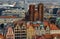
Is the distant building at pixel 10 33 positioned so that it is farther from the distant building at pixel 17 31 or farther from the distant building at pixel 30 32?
the distant building at pixel 30 32

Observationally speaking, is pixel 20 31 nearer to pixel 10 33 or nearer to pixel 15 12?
pixel 10 33

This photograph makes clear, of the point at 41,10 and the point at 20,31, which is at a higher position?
the point at 41,10

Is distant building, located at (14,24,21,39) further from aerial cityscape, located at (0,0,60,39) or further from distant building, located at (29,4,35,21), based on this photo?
distant building, located at (29,4,35,21)

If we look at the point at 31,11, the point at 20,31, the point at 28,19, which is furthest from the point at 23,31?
the point at 31,11

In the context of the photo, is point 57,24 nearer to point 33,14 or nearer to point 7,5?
point 33,14

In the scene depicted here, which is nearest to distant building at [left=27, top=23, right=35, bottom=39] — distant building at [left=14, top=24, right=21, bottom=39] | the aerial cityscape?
the aerial cityscape

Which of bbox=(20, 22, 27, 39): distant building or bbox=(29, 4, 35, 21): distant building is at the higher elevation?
bbox=(29, 4, 35, 21): distant building

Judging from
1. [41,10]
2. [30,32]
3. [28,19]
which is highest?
[41,10]

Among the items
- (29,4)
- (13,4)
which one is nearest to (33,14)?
(29,4)
